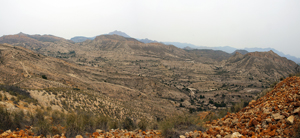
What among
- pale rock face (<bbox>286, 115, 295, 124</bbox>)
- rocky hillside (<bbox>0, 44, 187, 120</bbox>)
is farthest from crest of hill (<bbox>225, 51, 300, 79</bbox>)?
pale rock face (<bbox>286, 115, 295, 124</bbox>)

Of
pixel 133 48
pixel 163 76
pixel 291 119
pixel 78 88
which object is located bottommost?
pixel 163 76

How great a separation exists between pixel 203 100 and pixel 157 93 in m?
17.7

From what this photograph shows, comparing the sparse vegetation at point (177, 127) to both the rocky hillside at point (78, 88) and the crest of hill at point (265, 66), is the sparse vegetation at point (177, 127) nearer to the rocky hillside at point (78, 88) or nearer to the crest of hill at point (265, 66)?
the rocky hillside at point (78, 88)

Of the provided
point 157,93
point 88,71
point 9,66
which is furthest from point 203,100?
point 9,66

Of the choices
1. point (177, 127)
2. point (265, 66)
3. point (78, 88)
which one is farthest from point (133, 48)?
point (177, 127)

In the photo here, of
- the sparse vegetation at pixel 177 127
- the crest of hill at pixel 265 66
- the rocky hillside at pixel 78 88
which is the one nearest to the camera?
the sparse vegetation at pixel 177 127

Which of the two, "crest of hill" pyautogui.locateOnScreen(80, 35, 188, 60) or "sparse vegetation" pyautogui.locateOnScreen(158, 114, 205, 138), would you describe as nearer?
"sparse vegetation" pyautogui.locateOnScreen(158, 114, 205, 138)

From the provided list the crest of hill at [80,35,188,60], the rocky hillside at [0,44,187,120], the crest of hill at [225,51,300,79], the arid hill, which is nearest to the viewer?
the rocky hillside at [0,44,187,120]

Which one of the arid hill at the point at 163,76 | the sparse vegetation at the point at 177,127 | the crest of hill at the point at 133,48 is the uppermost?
the crest of hill at the point at 133,48

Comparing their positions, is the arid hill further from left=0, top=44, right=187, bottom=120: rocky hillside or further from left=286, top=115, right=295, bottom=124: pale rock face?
left=286, top=115, right=295, bottom=124: pale rock face

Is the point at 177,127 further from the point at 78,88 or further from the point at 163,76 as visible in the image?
the point at 163,76

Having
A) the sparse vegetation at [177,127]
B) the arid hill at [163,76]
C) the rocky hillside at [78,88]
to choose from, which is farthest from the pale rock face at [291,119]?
the rocky hillside at [78,88]

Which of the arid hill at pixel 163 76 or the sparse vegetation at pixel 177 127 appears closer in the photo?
the sparse vegetation at pixel 177 127

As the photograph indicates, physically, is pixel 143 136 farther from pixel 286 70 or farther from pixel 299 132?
pixel 286 70
